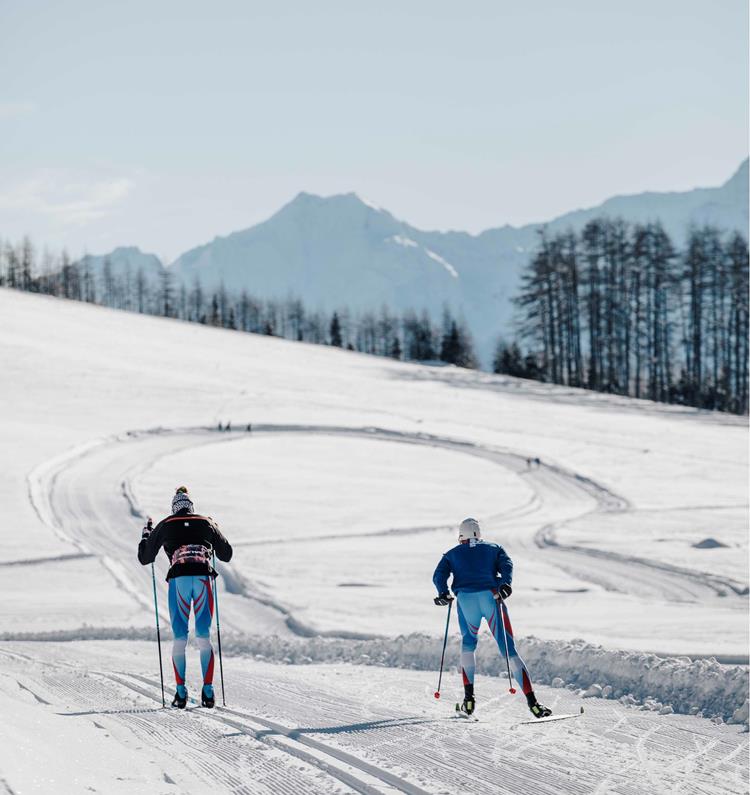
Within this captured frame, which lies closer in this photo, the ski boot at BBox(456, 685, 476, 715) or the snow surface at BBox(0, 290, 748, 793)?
the snow surface at BBox(0, 290, 748, 793)

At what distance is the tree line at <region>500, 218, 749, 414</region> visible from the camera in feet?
238

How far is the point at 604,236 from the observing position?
77.6 metres

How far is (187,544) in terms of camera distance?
29.9 ft

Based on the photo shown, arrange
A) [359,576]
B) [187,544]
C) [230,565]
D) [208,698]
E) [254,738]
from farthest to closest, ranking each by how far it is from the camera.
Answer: [230,565]
[359,576]
[187,544]
[208,698]
[254,738]

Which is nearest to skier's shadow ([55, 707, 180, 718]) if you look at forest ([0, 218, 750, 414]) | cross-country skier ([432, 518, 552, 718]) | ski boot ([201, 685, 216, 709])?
ski boot ([201, 685, 216, 709])

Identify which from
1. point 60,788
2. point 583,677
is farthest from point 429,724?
point 60,788

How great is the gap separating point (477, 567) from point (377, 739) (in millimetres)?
1950

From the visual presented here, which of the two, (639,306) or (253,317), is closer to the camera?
(639,306)

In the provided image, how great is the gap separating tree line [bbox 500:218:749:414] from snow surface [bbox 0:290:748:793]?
19.3 metres

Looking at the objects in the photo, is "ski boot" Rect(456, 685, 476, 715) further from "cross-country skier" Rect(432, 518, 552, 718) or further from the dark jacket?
the dark jacket

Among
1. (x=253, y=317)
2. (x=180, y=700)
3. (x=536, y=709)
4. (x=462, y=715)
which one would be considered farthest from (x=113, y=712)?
(x=253, y=317)

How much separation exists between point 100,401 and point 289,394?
1029 centimetres

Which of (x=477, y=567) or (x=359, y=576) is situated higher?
(x=477, y=567)

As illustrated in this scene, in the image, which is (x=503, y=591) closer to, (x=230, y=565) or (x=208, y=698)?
(x=208, y=698)
